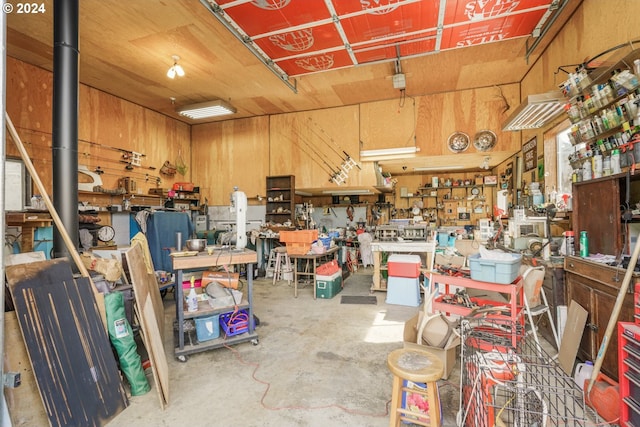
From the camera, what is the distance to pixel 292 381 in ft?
8.00

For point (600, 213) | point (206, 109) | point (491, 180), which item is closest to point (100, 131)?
point (206, 109)

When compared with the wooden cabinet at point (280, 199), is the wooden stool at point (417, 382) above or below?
below

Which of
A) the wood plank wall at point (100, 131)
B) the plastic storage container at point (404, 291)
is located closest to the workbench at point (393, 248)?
the plastic storage container at point (404, 291)

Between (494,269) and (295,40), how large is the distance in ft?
11.4

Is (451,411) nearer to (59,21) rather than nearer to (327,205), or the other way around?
(59,21)

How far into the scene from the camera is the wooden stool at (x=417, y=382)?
1.57m

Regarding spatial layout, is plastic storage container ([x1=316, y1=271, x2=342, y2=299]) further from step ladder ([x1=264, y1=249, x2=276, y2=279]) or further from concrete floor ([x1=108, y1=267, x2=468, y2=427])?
step ladder ([x1=264, y1=249, x2=276, y2=279])

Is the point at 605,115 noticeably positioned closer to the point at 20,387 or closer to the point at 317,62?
the point at 317,62

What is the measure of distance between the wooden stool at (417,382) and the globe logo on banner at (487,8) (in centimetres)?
350

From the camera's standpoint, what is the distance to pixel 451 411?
2055 millimetres

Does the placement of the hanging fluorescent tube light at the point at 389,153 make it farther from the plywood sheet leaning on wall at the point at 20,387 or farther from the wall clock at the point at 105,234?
the plywood sheet leaning on wall at the point at 20,387

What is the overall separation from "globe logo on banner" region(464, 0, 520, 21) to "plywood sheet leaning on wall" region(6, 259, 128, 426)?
177 inches

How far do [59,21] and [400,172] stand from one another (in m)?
7.13

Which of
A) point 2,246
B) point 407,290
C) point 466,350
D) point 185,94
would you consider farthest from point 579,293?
point 185,94
